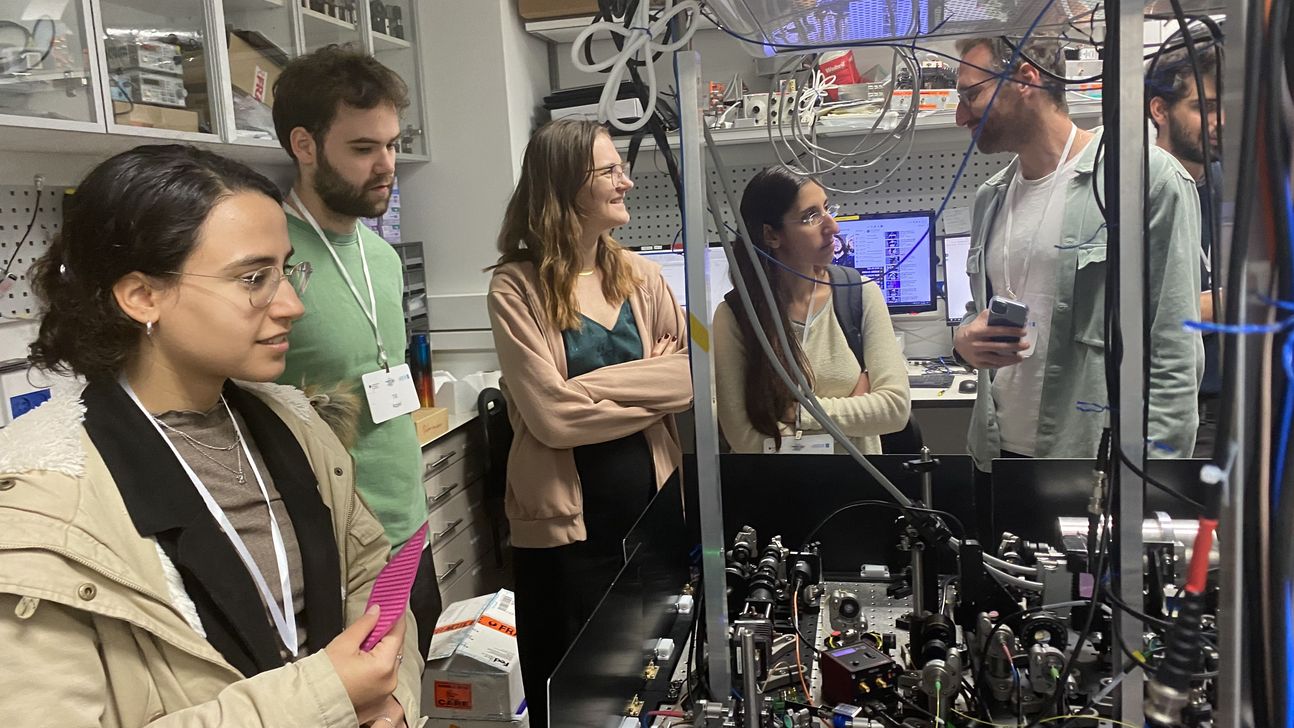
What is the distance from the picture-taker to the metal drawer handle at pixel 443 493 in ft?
8.75

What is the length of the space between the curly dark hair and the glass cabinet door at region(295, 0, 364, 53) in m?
0.85

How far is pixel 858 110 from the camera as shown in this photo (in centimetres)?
293

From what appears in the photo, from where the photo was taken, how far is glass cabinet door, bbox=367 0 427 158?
3113 mm

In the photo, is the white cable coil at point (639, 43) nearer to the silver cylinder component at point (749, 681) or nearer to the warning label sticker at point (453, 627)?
the silver cylinder component at point (749, 681)

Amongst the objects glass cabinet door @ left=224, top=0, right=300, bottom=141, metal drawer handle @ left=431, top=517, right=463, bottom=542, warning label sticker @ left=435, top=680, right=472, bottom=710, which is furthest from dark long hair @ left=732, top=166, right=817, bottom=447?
glass cabinet door @ left=224, top=0, right=300, bottom=141

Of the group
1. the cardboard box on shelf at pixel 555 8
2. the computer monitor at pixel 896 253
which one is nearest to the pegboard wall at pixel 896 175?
the computer monitor at pixel 896 253

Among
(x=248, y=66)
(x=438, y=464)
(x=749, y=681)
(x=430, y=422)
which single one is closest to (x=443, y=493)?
(x=438, y=464)

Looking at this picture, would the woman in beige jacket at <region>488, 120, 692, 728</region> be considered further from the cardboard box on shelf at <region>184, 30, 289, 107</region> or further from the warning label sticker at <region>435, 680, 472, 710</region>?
the cardboard box on shelf at <region>184, 30, 289, 107</region>

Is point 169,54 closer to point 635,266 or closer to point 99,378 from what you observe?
point 635,266

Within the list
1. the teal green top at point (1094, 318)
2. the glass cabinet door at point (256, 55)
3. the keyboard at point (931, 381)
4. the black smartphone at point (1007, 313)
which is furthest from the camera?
the keyboard at point (931, 381)

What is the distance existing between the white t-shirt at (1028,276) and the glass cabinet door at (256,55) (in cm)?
186

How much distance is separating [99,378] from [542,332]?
1.10 meters

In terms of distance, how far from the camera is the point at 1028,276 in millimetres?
1849

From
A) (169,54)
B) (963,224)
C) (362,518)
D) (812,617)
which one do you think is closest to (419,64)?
(169,54)
